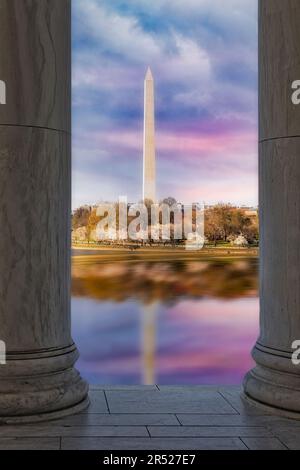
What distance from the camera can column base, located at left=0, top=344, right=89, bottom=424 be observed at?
63.3 m

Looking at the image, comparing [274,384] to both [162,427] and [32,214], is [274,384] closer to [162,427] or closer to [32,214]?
[162,427]

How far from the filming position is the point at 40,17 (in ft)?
217

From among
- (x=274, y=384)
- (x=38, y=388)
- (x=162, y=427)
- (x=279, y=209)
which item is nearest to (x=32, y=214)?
(x=38, y=388)

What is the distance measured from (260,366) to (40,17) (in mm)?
43617

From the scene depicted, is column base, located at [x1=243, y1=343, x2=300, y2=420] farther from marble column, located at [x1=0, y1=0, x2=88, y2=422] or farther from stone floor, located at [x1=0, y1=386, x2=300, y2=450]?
marble column, located at [x1=0, y1=0, x2=88, y2=422]

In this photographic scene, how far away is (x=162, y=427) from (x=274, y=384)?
13496 mm

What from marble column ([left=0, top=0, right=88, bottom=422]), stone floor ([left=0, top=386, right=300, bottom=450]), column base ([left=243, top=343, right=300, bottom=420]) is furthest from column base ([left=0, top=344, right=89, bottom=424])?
column base ([left=243, top=343, right=300, bottom=420])

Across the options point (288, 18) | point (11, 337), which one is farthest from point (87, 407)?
point (288, 18)

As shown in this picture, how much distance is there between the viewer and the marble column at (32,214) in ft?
212

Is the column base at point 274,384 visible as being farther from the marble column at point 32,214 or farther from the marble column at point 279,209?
the marble column at point 32,214

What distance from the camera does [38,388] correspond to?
64875 millimetres

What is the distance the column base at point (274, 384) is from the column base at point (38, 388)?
18.7 meters

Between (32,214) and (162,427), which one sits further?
(32,214)

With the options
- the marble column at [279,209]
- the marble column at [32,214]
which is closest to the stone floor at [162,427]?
the marble column at [32,214]
